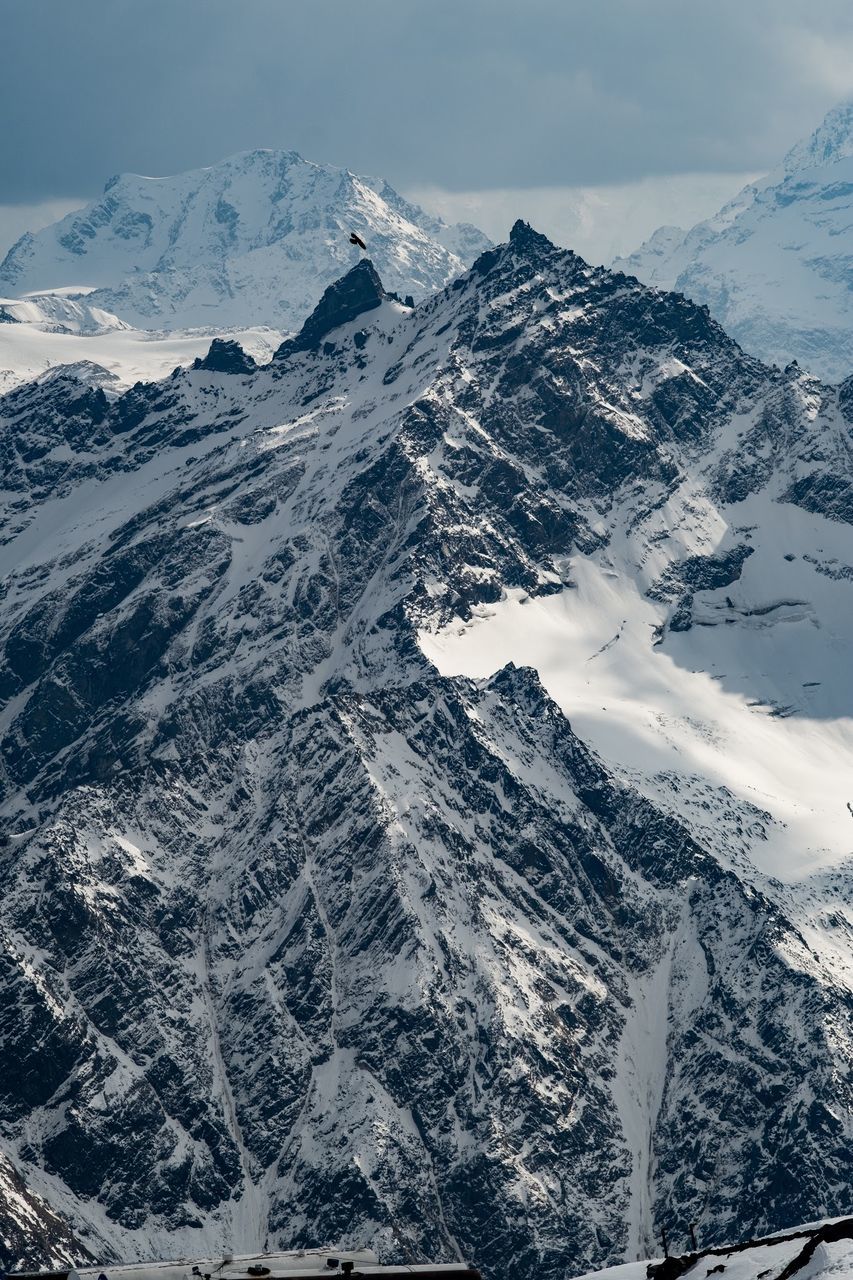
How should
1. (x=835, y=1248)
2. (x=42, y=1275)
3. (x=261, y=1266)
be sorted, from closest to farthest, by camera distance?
(x=835, y=1248) < (x=261, y=1266) < (x=42, y=1275)

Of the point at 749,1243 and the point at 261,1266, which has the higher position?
the point at 261,1266

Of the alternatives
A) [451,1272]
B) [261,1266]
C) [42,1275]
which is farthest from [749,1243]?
[42,1275]

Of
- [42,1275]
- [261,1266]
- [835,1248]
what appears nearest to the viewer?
[835,1248]

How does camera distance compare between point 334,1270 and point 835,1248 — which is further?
point 334,1270

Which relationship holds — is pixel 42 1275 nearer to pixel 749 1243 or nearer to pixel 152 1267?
pixel 152 1267

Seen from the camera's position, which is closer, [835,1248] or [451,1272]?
[835,1248]

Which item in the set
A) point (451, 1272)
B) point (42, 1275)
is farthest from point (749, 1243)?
point (42, 1275)

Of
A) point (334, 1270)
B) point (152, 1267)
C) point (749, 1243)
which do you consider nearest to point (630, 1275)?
point (749, 1243)

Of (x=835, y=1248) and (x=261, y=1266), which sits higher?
(x=261, y=1266)

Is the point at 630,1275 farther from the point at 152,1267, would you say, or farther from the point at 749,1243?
the point at 152,1267
